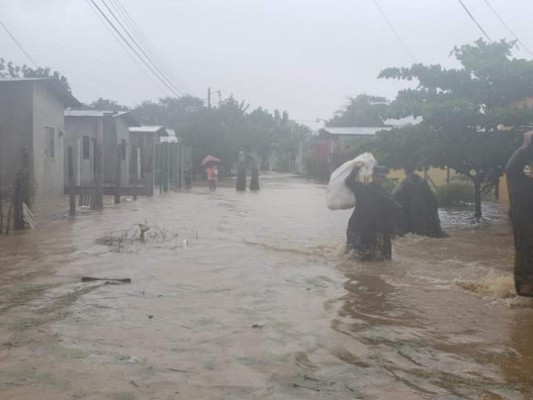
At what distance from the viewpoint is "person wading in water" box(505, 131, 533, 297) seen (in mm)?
6926

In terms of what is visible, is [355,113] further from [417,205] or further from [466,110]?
[417,205]

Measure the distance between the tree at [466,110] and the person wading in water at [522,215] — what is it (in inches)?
302

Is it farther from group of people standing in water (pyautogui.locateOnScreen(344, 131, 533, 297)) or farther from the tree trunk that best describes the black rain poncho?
the tree trunk

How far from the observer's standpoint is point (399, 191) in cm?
1062

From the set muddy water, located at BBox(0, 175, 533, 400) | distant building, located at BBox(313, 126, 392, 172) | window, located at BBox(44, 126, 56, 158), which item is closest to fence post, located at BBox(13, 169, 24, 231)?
muddy water, located at BBox(0, 175, 533, 400)

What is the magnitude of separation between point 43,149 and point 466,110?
44.3 ft

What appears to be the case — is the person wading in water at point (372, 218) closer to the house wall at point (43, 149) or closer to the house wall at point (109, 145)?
the house wall at point (43, 149)

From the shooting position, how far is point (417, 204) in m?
10.6

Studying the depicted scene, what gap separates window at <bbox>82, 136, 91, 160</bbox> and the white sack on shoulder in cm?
1983

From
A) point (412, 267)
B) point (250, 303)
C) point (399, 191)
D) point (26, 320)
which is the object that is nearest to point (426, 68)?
point (399, 191)

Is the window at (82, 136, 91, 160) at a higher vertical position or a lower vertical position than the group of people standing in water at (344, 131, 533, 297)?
higher

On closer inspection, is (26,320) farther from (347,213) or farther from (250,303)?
(347,213)

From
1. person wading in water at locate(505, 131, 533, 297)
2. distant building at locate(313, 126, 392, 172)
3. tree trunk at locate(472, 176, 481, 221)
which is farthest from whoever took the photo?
distant building at locate(313, 126, 392, 172)

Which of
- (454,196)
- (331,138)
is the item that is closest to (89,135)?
(454,196)
